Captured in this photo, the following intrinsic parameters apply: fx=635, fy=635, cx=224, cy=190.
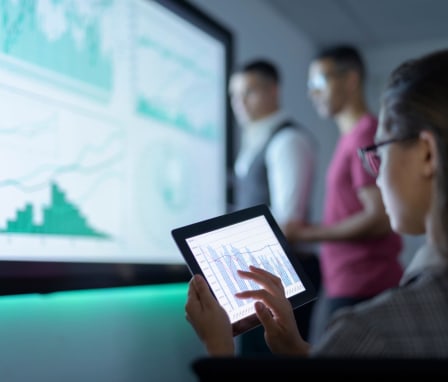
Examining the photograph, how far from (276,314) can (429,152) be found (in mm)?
394

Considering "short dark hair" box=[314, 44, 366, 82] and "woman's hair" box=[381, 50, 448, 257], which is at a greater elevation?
"short dark hair" box=[314, 44, 366, 82]

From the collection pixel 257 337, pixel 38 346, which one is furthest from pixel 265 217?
→ pixel 257 337

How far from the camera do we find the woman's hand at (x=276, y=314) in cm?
103

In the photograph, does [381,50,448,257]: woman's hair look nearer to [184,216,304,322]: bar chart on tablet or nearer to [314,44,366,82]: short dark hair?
[184,216,304,322]: bar chart on tablet

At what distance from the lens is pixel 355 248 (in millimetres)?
2193

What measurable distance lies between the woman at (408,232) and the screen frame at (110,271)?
0.71m

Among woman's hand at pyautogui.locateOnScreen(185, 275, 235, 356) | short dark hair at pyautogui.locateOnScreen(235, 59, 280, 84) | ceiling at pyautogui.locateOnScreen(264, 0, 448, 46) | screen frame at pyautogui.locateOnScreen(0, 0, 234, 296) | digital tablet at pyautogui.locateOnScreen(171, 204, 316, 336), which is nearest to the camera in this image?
woman's hand at pyautogui.locateOnScreen(185, 275, 235, 356)

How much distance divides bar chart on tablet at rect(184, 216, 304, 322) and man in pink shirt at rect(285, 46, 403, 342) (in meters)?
1.03

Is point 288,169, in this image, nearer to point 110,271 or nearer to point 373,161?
point 110,271

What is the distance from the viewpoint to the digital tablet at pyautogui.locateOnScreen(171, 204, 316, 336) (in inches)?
39.8

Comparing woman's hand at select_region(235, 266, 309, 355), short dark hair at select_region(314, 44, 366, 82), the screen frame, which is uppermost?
short dark hair at select_region(314, 44, 366, 82)

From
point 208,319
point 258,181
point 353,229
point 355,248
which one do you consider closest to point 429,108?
point 208,319

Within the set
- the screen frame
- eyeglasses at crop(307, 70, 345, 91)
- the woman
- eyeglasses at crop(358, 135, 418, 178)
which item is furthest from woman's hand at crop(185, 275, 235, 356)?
eyeglasses at crop(307, 70, 345, 91)

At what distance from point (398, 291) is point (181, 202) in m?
1.56
